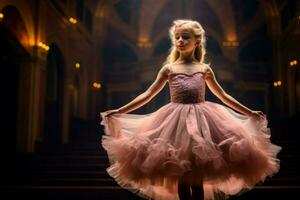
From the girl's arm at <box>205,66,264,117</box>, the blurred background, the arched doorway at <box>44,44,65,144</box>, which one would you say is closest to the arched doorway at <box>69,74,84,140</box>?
the blurred background

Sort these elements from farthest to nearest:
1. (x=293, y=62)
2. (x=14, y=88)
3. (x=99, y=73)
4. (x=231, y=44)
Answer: (x=231, y=44), (x=99, y=73), (x=293, y=62), (x=14, y=88)

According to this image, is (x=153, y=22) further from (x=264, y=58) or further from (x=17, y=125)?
(x=17, y=125)

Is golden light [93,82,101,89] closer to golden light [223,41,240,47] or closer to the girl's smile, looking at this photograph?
golden light [223,41,240,47]

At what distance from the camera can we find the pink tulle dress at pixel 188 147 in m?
2.31

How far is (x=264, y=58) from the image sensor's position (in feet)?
49.0

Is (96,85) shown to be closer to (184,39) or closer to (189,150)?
(184,39)

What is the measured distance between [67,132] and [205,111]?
8.01 meters

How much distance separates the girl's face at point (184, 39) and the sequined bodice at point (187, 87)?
0.66 ft

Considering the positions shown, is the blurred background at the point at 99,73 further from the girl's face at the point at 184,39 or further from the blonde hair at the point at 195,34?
the girl's face at the point at 184,39

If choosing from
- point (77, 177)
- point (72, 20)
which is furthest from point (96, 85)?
point (77, 177)

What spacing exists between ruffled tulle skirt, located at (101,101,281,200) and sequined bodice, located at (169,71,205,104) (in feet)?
0.19

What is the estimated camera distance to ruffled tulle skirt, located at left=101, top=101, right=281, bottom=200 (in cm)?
230

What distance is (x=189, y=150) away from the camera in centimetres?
233

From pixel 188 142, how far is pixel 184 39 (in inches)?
31.8
